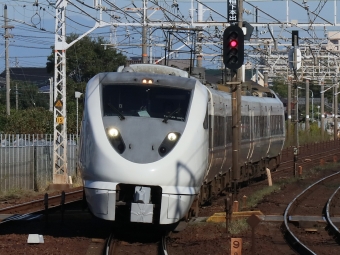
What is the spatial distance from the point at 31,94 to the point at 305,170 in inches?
1561

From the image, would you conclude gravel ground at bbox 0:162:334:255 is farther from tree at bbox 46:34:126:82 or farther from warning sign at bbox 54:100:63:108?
tree at bbox 46:34:126:82

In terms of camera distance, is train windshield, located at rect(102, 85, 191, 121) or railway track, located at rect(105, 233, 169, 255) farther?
train windshield, located at rect(102, 85, 191, 121)

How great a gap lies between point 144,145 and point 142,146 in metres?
0.04

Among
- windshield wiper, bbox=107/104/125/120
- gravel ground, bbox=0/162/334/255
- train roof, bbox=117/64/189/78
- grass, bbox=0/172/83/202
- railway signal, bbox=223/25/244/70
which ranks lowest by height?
grass, bbox=0/172/83/202

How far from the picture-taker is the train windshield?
44.3ft

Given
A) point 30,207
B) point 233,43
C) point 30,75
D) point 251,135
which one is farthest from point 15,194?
point 30,75

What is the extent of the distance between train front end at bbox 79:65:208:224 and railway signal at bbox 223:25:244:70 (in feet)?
10.5

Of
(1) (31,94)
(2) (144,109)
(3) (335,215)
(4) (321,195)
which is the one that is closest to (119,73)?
(2) (144,109)

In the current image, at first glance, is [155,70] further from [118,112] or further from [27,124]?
[27,124]

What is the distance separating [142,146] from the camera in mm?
12797

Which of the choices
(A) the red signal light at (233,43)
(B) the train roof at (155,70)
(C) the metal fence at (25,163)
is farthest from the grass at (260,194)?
(C) the metal fence at (25,163)

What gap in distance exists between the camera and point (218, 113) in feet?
56.4

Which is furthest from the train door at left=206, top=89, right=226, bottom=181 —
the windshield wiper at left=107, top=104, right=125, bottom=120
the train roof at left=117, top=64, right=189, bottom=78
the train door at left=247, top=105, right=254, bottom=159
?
the train door at left=247, top=105, right=254, bottom=159

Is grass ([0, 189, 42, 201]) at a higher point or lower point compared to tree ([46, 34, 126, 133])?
lower
